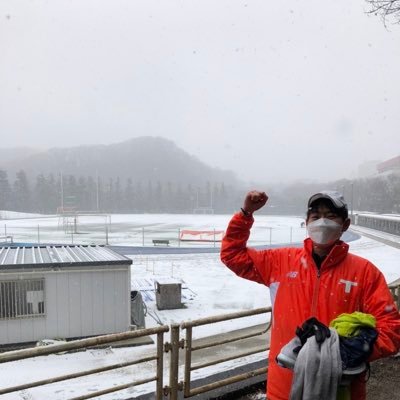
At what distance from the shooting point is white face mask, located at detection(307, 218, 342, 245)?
2.25 metres

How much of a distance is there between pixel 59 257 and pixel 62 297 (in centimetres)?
143

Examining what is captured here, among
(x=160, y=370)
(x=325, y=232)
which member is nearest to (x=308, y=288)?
(x=325, y=232)

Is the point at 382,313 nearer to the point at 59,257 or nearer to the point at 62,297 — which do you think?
the point at 62,297

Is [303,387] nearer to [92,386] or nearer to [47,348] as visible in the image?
[47,348]

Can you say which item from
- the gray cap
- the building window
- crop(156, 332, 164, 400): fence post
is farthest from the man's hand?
the building window

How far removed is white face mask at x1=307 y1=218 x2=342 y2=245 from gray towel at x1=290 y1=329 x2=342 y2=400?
0.54 meters

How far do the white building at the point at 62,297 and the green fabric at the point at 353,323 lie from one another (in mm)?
10043

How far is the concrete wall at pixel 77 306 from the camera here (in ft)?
35.2

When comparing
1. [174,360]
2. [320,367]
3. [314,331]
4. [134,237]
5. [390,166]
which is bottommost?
[134,237]

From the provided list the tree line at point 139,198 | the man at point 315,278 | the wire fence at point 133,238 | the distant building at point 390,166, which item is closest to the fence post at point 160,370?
the man at point 315,278

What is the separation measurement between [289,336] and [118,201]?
137003 mm

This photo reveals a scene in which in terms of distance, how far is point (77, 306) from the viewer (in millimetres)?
11156

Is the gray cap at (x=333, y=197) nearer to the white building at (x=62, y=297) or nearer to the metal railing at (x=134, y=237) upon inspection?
the white building at (x=62, y=297)

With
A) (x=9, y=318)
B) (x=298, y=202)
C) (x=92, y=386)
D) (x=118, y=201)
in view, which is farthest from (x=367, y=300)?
(x=118, y=201)
